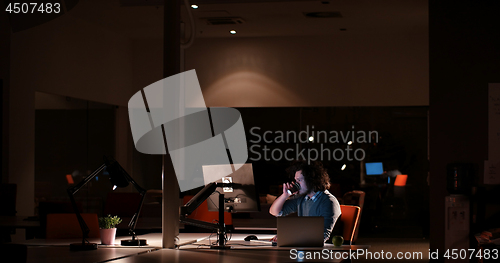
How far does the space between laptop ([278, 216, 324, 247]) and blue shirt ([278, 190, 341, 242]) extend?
68cm

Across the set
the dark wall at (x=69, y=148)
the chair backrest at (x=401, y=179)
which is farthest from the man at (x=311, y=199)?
the chair backrest at (x=401, y=179)

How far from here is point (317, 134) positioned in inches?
397

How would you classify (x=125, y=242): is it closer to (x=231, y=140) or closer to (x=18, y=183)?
(x=18, y=183)

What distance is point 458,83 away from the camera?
6.02 metres

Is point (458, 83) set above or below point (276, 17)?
below

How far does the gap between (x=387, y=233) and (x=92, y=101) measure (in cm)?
577

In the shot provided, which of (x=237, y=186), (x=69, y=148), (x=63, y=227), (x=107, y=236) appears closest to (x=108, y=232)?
(x=107, y=236)

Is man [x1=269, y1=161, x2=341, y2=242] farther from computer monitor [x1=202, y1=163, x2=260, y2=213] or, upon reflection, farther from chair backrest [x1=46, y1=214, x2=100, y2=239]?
chair backrest [x1=46, y1=214, x2=100, y2=239]

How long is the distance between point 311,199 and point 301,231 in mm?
1123

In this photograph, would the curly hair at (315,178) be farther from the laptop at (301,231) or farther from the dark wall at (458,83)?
the dark wall at (458,83)

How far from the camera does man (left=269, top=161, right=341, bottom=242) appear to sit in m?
4.54

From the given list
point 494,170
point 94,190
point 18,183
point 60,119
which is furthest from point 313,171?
point 94,190

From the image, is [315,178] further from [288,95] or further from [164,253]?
[288,95]

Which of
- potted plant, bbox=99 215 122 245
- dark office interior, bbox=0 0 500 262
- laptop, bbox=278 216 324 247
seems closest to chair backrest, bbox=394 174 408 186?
dark office interior, bbox=0 0 500 262
